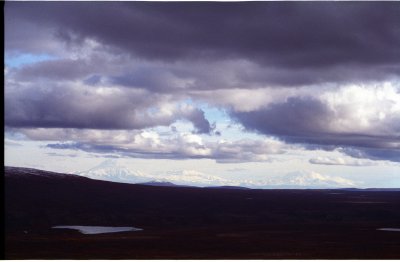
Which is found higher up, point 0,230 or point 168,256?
point 0,230

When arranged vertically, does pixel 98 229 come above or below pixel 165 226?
above

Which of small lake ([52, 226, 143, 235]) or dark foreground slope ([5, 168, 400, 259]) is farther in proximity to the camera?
small lake ([52, 226, 143, 235])

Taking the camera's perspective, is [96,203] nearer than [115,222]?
No

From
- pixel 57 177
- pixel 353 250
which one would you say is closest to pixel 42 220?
pixel 353 250

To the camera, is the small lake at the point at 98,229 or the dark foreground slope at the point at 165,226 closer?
the dark foreground slope at the point at 165,226

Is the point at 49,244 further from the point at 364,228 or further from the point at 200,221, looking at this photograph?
the point at 364,228

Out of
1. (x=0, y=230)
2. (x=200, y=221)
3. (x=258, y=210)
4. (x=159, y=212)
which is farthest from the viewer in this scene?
(x=258, y=210)

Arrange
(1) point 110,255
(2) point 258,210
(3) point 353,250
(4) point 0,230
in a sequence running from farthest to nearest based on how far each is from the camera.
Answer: (2) point 258,210
(3) point 353,250
(1) point 110,255
(4) point 0,230

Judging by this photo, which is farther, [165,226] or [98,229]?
[165,226]
